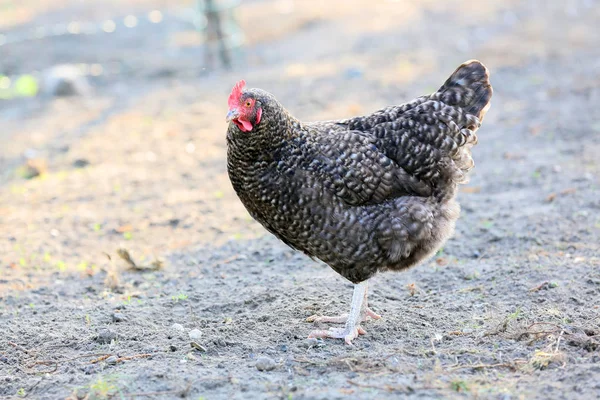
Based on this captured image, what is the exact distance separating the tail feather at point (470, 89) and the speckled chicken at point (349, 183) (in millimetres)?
282

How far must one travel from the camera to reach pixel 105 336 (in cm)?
484

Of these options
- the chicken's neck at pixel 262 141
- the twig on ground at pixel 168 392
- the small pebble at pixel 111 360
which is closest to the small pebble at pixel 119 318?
the small pebble at pixel 111 360

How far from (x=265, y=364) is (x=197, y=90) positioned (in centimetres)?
830

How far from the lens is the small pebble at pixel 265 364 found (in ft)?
14.1

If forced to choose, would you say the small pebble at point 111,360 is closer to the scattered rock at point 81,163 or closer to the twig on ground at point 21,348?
the twig on ground at point 21,348

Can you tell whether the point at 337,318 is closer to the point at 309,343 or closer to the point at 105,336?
the point at 309,343

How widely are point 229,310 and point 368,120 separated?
69.7 inches

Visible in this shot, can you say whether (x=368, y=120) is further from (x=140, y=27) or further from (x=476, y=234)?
(x=140, y=27)

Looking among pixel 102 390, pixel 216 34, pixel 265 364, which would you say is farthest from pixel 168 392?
pixel 216 34

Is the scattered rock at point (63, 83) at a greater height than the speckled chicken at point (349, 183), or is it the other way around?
the speckled chicken at point (349, 183)

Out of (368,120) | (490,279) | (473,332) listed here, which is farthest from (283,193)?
(490,279)

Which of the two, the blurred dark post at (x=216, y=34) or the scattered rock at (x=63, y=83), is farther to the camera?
the blurred dark post at (x=216, y=34)

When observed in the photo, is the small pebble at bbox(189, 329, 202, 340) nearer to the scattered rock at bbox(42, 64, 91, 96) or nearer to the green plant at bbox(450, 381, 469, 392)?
the green plant at bbox(450, 381, 469, 392)

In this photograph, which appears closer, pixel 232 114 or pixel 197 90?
pixel 232 114
